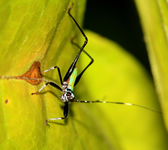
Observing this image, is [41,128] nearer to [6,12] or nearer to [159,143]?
[6,12]

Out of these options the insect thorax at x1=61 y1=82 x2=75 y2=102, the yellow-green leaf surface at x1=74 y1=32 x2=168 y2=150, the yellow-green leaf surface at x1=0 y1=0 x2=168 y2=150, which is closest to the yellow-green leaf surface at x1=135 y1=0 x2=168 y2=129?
the yellow-green leaf surface at x1=0 y1=0 x2=168 y2=150

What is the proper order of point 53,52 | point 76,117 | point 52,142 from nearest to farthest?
point 52,142
point 53,52
point 76,117

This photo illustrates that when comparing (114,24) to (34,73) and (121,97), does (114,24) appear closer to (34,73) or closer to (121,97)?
(121,97)

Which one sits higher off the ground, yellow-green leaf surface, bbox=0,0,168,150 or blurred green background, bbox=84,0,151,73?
blurred green background, bbox=84,0,151,73

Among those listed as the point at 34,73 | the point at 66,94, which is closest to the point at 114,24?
the point at 66,94

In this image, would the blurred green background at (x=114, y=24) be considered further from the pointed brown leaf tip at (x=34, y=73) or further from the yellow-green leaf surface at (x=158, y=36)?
the pointed brown leaf tip at (x=34, y=73)

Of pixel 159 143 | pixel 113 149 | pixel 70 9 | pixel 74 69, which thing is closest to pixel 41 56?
pixel 70 9

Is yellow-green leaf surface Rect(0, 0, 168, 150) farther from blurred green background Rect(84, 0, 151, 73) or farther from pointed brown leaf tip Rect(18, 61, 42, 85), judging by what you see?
blurred green background Rect(84, 0, 151, 73)

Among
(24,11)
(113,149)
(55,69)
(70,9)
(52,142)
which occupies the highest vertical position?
(70,9)
